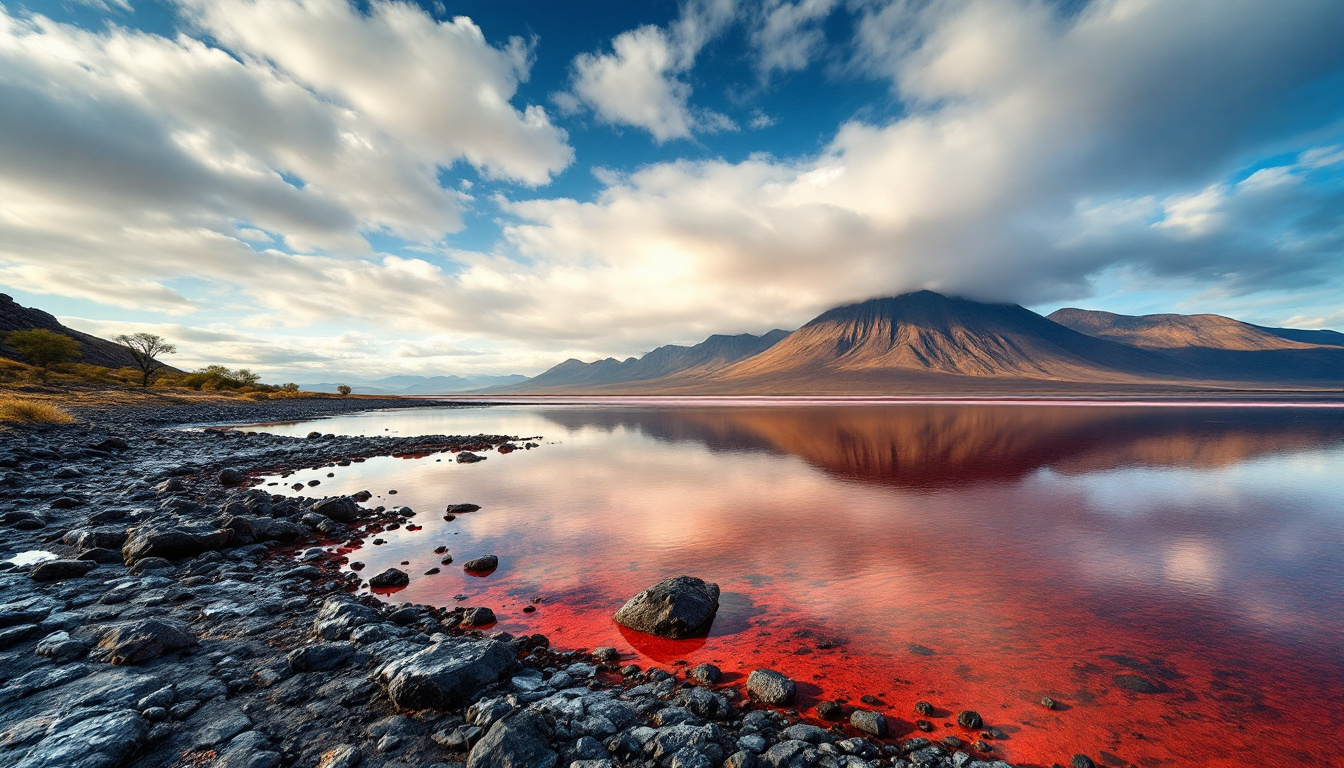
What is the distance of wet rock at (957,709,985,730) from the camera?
616cm

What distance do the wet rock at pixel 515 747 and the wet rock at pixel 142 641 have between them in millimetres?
5142

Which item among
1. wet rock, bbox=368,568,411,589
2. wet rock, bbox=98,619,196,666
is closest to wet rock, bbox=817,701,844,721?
wet rock, bbox=98,619,196,666

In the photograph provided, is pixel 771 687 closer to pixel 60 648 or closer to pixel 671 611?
pixel 671 611

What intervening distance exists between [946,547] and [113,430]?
4786 centimetres

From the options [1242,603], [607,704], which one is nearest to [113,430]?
[607,704]

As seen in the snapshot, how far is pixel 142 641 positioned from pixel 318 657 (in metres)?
Result: 2.24

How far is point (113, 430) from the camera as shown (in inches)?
1195

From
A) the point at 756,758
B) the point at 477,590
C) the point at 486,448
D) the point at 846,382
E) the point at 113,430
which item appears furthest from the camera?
the point at 846,382

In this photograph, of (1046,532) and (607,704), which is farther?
(1046,532)

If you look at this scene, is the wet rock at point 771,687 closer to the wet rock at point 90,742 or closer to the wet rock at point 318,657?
the wet rock at point 318,657

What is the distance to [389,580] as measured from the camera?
416 inches

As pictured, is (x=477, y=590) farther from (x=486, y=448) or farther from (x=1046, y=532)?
(x=486, y=448)

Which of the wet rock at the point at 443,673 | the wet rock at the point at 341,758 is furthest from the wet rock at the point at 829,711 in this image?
the wet rock at the point at 341,758

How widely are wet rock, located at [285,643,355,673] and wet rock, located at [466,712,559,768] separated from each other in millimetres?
3165
